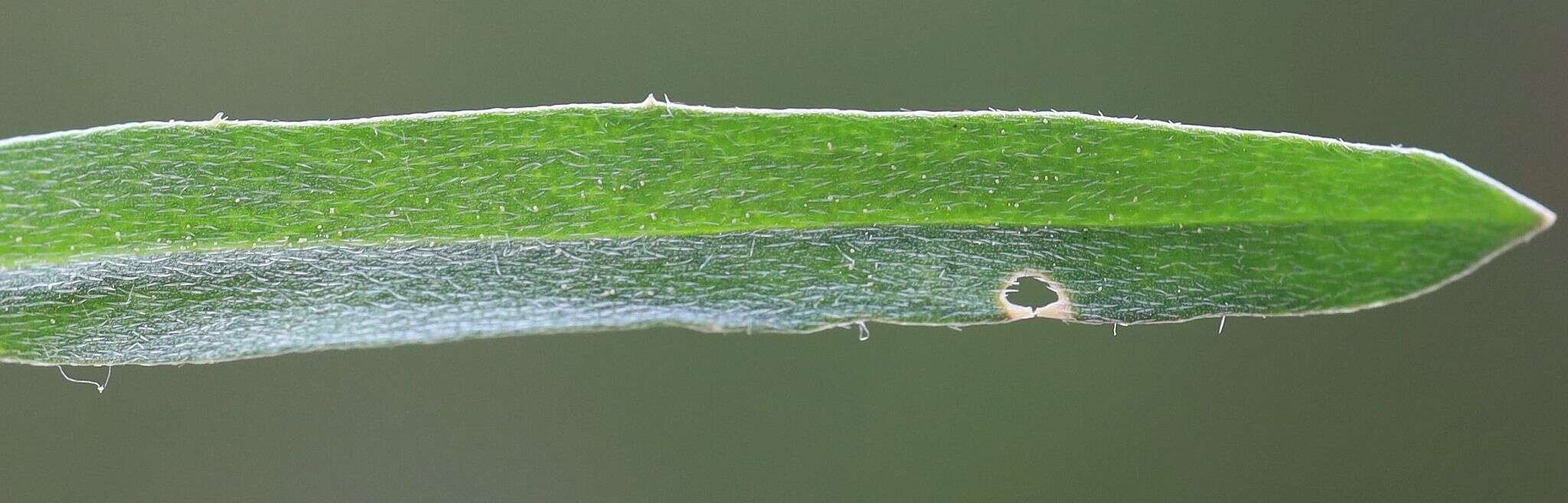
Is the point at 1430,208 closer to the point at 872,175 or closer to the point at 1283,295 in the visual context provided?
the point at 1283,295

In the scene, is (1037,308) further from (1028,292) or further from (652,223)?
(652,223)

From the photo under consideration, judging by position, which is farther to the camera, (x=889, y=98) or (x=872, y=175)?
(x=889, y=98)

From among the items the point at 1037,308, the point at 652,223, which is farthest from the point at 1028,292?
the point at 652,223

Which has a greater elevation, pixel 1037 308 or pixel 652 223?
pixel 652 223

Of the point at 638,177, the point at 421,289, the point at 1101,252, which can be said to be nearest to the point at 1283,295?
the point at 1101,252
